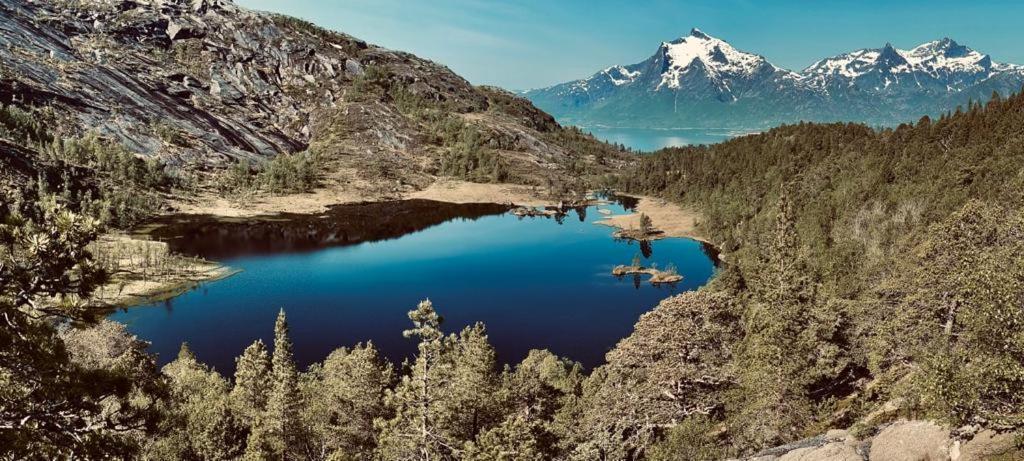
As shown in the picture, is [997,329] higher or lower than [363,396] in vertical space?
higher

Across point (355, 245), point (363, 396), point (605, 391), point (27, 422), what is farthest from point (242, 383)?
point (355, 245)

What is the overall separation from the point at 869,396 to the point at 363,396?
41370mm

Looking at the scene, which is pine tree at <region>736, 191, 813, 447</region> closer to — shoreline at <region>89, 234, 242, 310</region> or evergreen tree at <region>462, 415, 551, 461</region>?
evergreen tree at <region>462, 415, 551, 461</region>

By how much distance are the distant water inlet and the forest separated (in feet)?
92.2

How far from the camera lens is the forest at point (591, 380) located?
1636 centimetres

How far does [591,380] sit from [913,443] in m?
33.1

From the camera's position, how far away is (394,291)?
135 meters

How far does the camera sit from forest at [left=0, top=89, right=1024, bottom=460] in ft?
53.7

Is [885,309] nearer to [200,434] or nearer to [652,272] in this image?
[200,434]

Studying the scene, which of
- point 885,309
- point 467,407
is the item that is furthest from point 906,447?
point 885,309

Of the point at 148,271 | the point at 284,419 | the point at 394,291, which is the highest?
the point at 284,419

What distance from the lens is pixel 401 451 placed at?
32.5 m

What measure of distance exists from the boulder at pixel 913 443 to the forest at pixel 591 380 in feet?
6.74

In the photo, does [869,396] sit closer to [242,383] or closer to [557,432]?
[557,432]
